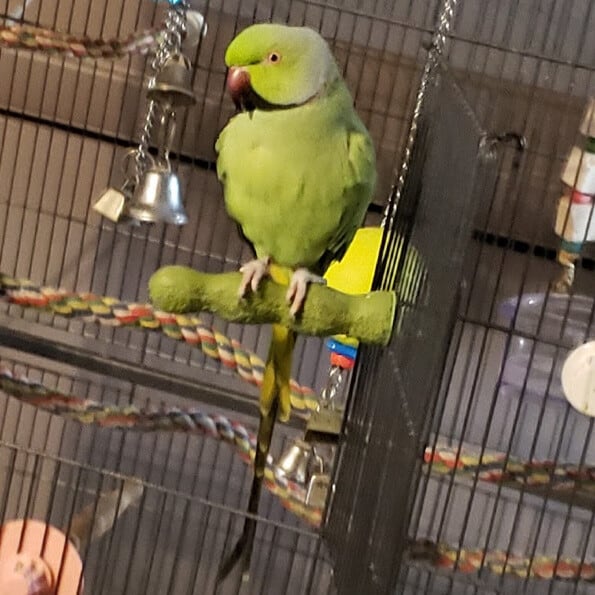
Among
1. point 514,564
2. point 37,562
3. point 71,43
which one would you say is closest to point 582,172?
point 514,564

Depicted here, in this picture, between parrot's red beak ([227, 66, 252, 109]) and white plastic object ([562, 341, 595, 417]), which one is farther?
white plastic object ([562, 341, 595, 417])

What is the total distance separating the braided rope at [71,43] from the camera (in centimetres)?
128

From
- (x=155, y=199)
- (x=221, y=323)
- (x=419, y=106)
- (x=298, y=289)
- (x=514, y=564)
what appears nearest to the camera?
(x=298, y=289)

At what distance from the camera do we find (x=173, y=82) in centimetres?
116

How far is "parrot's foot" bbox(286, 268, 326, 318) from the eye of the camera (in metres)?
0.79

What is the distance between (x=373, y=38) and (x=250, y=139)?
80 cm

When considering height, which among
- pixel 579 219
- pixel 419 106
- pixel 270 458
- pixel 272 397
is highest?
pixel 419 106

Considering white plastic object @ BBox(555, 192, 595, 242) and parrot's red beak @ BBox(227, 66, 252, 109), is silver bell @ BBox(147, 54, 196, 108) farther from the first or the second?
white plastic object @ BBox(555, 192, 595, 242)

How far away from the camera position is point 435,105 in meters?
0.92

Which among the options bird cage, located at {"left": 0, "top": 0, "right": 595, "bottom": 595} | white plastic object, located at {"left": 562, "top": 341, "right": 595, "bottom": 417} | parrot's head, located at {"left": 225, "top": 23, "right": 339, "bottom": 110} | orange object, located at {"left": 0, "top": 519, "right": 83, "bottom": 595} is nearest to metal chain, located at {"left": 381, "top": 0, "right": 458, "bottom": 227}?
bird cage, located at {"left": 0, "top": 0, "right": 595, "bottom": 595}

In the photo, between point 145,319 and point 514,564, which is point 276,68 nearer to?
point 145,319

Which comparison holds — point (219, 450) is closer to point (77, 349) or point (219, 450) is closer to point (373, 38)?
point (77, 349)

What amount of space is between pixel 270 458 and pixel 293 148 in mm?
494

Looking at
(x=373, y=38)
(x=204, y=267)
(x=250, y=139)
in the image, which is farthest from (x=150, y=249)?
(x=250, y=139)
